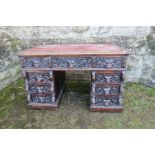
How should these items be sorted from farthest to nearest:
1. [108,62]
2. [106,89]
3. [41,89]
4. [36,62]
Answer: [41,89] → [106,89] → [36,62] → [108,62]

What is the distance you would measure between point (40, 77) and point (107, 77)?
3.72ft

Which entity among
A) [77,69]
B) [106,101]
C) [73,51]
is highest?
[73,51]

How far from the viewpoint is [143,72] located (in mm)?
5062

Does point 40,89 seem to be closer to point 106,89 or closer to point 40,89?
point 40,89

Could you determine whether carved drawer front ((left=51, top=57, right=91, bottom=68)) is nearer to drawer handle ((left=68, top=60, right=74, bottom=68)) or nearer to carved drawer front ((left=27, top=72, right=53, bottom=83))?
drawer handle ((left=68, top=60, right=74, bottom=68))

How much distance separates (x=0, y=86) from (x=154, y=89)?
3175 mm

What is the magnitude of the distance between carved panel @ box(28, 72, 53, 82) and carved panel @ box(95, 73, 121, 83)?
0.80 m

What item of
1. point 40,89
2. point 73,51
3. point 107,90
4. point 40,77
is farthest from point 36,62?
point 107,90

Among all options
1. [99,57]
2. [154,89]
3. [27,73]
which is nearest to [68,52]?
[99,57]

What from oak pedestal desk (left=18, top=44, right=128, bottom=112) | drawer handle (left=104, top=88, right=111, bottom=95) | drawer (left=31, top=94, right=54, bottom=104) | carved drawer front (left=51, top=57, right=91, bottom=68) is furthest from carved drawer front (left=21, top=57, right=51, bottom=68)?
drawer handle (left=104, top=88, right=111, bottom=95)

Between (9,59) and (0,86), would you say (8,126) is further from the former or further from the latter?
(9,59)

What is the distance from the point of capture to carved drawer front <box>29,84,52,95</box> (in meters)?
4.14

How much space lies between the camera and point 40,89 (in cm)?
416

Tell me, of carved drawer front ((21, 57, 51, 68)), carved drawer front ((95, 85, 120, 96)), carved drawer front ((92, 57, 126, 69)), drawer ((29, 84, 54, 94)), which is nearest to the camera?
carved drawer front ((92, 57, 126, 69))
